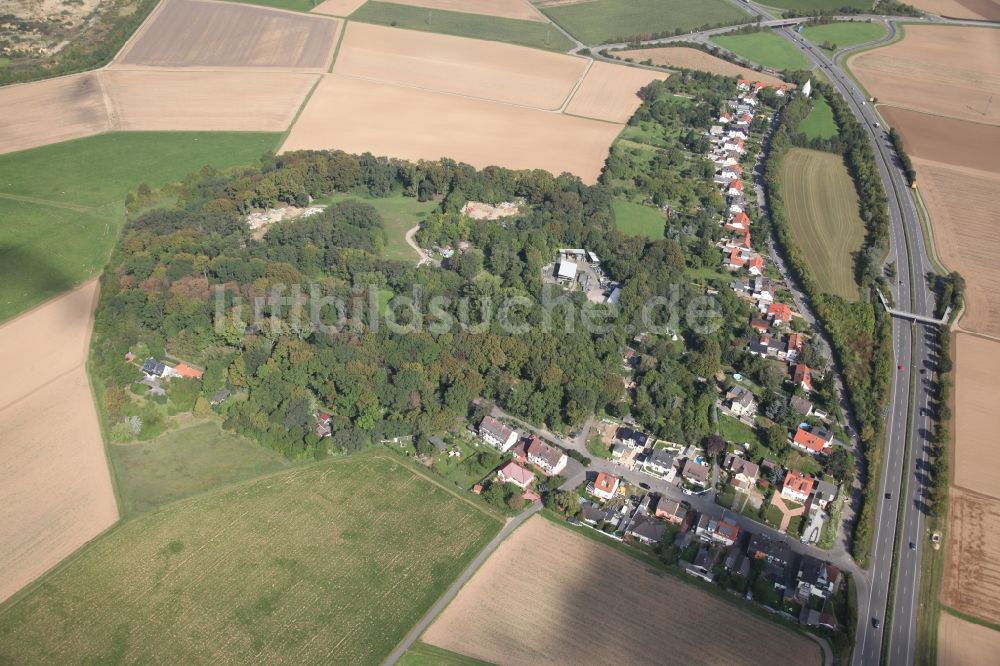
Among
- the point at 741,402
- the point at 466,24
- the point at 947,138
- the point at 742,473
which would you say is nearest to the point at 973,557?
the point at 742,473

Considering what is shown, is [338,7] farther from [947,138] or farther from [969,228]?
[969,228]

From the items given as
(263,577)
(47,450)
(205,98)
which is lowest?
(263,577)

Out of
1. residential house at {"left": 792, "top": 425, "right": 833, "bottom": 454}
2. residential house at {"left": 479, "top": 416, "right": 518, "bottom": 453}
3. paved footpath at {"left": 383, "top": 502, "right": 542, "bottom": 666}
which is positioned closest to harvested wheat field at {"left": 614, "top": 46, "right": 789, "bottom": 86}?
residential house at {"left": 792, "top": 425, "right": 833, "bottom": 454}

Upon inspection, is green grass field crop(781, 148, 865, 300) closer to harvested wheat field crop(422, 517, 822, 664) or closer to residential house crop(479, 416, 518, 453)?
residential house crop(479, 416, 518, 453)

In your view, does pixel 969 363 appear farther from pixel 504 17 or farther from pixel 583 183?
pixel 504 17

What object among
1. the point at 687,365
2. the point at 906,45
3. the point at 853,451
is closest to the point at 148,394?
the point at 687,365
